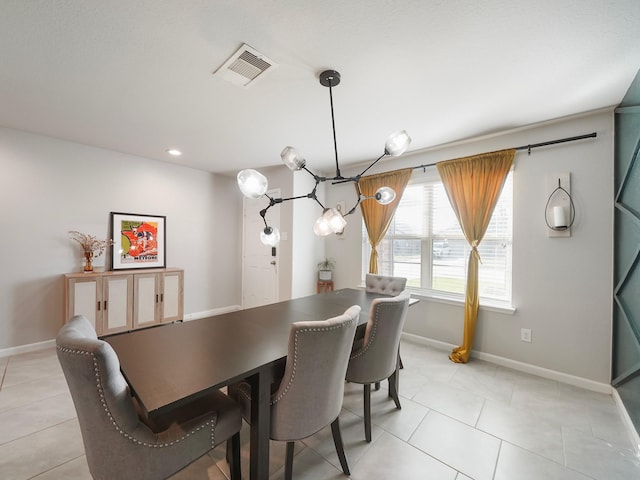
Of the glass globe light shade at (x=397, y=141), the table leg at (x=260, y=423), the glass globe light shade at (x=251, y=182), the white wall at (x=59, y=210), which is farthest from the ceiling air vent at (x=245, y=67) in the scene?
the white wall at (x=59, y=210)

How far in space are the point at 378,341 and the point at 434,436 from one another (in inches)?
30.9

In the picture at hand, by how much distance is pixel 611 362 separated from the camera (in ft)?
7.58

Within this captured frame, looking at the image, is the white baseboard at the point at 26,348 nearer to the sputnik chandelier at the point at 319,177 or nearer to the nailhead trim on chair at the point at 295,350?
the sputnik chandelier at the point at 319,177

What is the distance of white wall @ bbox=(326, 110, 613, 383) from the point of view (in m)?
2.36

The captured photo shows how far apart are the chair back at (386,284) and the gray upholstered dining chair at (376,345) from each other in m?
0.98

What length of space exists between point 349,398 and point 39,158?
14.0ft

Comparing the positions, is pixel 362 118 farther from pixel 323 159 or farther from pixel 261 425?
pixel 261 425

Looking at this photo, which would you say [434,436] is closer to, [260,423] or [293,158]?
[260,423]

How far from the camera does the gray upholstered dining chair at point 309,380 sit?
1.22m

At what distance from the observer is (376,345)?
177cm

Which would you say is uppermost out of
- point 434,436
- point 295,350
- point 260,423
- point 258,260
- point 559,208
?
point 559,208

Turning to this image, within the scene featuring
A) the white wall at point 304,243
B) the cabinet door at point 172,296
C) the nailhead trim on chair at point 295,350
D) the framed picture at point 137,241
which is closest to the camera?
the nailhead trim on chair at point 295,350

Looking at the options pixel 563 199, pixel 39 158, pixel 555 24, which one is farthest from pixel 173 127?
pixel 563 199

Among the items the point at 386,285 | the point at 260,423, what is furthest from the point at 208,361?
the point at 386,285
